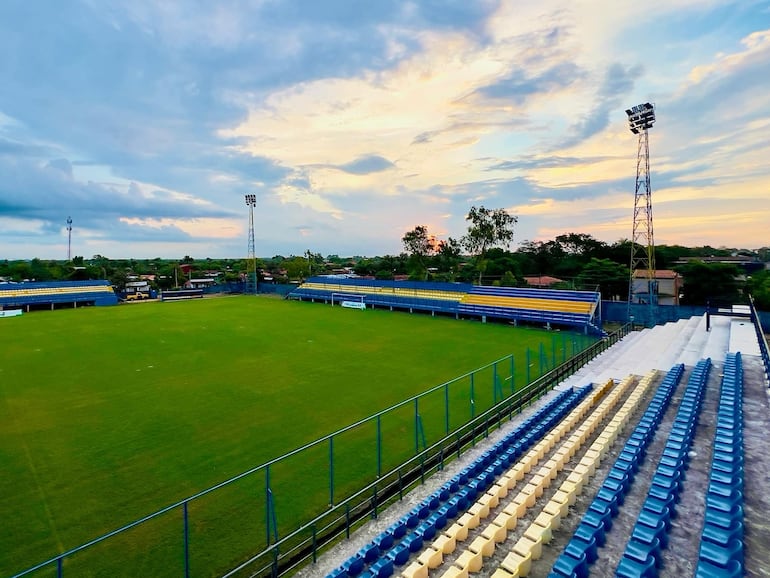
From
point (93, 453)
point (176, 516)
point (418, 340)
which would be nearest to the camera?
point (176, 516)

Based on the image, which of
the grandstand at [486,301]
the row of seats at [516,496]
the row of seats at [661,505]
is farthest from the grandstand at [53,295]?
the row of seats at [661,505]

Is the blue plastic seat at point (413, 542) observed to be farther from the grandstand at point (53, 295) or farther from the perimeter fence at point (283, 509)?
the grandstand at point (53, 295)

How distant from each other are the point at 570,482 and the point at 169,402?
43.7ft

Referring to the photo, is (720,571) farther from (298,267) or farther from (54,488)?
(298,267)

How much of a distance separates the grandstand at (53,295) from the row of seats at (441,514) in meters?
50.9

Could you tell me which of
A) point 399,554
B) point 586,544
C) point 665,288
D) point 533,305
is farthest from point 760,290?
point 399,554

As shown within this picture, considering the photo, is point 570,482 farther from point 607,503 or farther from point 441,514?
point 441,514

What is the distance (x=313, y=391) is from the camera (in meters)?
16.1

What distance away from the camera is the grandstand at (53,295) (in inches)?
1679

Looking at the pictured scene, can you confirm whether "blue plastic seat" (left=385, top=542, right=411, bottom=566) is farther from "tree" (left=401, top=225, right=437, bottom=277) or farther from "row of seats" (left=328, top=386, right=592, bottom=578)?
"tree" (left=401, top=225, right=437, bottom=277)

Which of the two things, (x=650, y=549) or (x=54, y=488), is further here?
(x=54, y=488)

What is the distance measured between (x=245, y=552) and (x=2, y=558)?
4260 mm

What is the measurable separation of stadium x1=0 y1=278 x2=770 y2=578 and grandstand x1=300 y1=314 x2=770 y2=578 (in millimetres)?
39

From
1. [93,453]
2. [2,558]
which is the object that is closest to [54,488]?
[93,453]
